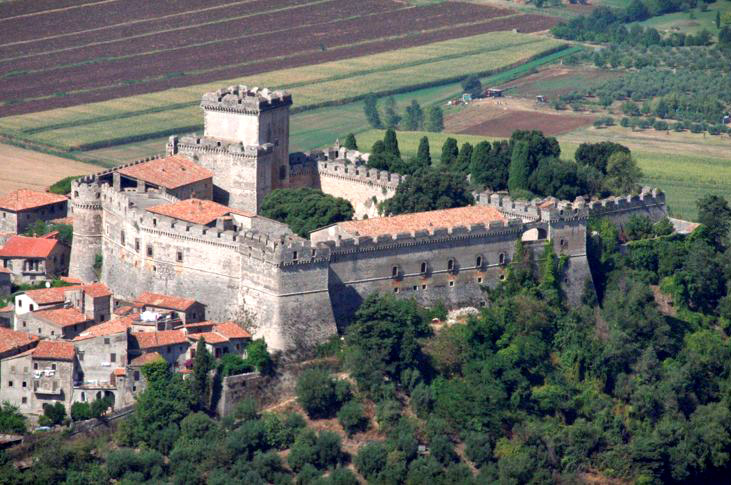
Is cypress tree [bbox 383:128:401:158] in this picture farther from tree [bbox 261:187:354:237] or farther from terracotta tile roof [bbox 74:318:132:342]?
terracotta tile roof [bbox 74:318:132:342]

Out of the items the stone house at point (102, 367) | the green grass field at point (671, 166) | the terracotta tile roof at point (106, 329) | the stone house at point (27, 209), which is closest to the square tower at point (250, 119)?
the stone house at point (27, 209)

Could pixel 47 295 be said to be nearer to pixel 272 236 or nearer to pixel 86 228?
pixel 86 228

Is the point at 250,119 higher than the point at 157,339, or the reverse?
the point at 250,119

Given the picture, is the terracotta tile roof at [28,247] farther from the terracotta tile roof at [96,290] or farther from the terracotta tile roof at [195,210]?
the terracotta tile roof at [195,210]

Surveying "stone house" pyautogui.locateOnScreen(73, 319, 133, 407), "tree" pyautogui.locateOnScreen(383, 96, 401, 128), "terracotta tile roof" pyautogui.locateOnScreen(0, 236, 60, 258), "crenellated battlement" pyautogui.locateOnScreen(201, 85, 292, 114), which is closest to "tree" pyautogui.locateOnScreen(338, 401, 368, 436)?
"stone house" pyautogui.locateOnScreen(73, 319, 133, 407)

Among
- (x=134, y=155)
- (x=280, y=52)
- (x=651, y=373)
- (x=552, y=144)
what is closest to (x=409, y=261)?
(x=651, y=373)

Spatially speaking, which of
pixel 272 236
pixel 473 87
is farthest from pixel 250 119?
pixel 473 87
